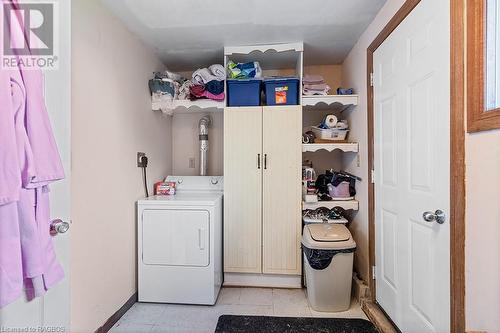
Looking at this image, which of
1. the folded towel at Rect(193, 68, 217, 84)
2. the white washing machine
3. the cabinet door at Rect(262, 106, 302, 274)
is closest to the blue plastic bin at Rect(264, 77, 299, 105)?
the cabinet door at Rect(262, 106, 302, 274)

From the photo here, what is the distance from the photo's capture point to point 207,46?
2344 millimetres

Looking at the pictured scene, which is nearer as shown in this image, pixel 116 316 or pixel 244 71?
pixel 116 316

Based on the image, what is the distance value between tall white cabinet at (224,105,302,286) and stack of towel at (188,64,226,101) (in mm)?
231

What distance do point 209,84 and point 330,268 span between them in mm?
1954

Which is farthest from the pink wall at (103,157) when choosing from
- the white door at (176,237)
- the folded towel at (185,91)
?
the folded towel at (185,91)

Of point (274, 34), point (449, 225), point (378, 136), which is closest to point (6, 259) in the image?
point (449, 225)

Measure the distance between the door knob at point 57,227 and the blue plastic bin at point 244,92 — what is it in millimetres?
1704

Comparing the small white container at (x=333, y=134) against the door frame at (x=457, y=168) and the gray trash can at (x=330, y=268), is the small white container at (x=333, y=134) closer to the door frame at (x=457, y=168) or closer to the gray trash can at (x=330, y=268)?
the gray trash can at (x=330, y=268)

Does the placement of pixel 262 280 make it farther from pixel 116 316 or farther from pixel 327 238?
pixel 116 316

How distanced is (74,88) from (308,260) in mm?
2010

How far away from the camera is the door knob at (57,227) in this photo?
955 mm

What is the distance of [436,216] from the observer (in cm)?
119

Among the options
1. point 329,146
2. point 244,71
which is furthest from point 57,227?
point 329,146

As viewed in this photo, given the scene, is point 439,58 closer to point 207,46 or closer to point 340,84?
point 340,84
